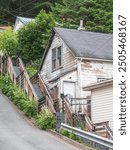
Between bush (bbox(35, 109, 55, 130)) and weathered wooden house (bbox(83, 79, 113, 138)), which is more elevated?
weathered wooden house (bbox(83, 79, 113, 138))

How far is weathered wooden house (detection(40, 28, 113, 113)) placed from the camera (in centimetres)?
2933

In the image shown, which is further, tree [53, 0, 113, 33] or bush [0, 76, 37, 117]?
tree [53, 0, 113, 33]

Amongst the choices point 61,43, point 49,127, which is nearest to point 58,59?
point 61,43

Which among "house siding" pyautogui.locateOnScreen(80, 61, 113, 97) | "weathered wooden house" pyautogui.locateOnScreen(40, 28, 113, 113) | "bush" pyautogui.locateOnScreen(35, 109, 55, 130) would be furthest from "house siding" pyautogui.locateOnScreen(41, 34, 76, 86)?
"bush" pyautogui.locateOnScreen(35, 109, 55, 130)

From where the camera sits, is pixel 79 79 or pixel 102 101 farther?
pixel 79 79

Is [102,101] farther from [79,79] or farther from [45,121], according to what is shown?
[79,79]

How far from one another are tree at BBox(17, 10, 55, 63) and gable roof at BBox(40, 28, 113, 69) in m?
4.49

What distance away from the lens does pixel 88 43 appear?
3209 cm

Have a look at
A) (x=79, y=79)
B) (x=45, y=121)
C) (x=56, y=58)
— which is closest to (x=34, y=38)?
(x=56, y=58)

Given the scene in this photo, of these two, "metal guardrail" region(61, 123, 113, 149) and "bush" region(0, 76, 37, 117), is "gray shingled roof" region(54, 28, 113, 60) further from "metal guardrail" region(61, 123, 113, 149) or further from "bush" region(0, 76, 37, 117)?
"metal guardrail" region(61, 123, 113, 149)

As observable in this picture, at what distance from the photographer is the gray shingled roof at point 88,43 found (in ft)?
98.5

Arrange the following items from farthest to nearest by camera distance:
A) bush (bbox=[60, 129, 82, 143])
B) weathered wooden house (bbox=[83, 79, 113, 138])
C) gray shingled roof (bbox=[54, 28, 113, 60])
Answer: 1. gray shingled roof (bbox=[54, 28, 113, 60])
2. weathered wooden house (bbox=[83, 79, 113, 138])
3. bush (bbox=[60, 129, 82, 143])

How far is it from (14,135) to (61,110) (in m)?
5.00

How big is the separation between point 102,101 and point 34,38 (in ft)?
49.3
